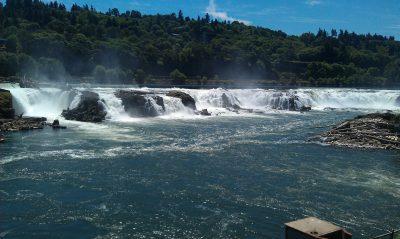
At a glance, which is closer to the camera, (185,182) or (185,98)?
(185,182)

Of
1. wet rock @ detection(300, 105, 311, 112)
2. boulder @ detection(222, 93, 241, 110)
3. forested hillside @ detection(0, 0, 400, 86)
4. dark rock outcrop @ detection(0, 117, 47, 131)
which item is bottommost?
dark rock outcrop @ detection(0, 117, 47, 131)

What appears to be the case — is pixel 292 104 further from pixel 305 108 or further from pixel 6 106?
pixel 6 106

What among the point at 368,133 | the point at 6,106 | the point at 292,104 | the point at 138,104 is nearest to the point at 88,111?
the point at 138,104

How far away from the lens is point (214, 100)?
5878cm

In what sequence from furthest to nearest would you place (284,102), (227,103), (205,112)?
(284,102)
(227,103)
(205,112)

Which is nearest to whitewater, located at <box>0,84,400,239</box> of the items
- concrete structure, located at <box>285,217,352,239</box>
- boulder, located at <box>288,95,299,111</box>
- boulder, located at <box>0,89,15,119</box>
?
boulder, located at <box>0,89,15,119</box>

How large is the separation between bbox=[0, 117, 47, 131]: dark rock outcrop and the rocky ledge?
22.1 m

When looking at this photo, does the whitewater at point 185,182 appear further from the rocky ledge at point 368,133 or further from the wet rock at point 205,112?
the wet rock at point 205,112

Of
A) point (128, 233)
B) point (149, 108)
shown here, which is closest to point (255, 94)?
point (149, 108)

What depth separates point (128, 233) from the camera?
55.4ft

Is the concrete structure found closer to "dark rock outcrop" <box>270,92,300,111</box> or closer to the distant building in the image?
"dark rock outcrop" <box>270,92,300,111</box>

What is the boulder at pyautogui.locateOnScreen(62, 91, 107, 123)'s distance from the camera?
141 feet

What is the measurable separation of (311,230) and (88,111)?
3536 cm

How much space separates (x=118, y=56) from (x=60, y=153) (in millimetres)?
68521
